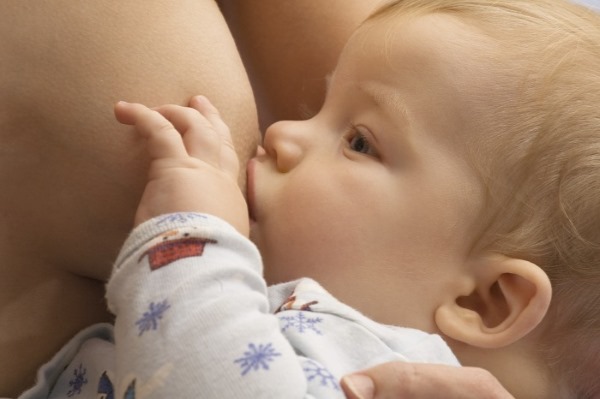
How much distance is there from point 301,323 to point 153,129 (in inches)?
9.4

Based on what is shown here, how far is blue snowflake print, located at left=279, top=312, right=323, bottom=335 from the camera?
788 mm

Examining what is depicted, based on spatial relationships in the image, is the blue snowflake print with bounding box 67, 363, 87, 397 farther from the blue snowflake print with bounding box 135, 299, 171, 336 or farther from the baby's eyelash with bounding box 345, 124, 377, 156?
the baby's eyelash with bounding box 345, 124, 377, 156

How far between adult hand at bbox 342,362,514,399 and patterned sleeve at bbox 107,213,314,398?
6cm

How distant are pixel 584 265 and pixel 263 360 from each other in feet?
1.26

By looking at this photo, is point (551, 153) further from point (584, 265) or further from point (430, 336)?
point (430, 336)

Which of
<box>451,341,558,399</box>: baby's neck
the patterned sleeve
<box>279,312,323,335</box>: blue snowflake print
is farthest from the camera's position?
<box>451,341,558,399</box>: baby's neck

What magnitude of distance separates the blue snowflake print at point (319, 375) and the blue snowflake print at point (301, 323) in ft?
0.15

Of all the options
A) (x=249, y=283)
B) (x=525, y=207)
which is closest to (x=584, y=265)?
(x=525, y=207)

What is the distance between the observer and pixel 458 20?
0.96 m

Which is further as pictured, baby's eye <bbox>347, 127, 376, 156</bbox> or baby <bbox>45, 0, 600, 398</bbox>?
baby's eye <bbox>347, 127, 376, 156</bbox>

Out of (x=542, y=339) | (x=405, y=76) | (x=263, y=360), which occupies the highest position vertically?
(x=405, y=76)

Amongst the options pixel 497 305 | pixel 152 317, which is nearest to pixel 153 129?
A: pixel 152 317

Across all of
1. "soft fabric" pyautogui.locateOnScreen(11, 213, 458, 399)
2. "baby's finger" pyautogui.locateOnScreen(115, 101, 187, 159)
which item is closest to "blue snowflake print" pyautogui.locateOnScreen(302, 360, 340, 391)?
"soft fabric" pyautogui.locateOnScreen(11, 213, 458, 399)

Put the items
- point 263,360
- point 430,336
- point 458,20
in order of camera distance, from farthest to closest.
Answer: point 458,20 < point 430,336 < point 263,360
